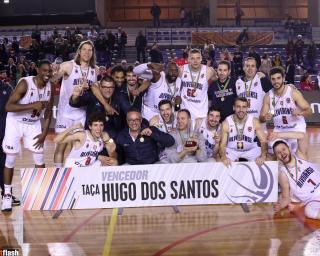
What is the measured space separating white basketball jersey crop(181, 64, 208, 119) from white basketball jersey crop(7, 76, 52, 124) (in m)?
1.78

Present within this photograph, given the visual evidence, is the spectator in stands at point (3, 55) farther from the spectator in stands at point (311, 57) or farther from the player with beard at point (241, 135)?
the player with beard at point (241, 135)

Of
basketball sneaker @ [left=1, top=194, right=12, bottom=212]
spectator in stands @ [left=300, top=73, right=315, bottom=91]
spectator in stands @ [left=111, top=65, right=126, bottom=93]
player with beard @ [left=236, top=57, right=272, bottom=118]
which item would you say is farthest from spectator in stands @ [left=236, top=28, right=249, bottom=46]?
basketball sneaker @ [left=1, top=194, right=12, bottom=212]

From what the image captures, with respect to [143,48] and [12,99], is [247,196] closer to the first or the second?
[12,99]

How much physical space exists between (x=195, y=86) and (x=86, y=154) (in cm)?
173

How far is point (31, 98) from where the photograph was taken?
6.34m

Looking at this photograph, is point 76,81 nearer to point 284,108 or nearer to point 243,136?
point 243,136

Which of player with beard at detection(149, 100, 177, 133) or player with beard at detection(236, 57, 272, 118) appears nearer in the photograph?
player with beard at detection(149, 100, 177, 133)

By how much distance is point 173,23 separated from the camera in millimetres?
29203

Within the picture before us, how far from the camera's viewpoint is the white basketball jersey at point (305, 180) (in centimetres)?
591

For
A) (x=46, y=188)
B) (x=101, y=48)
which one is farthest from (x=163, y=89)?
(x=101, y=48)

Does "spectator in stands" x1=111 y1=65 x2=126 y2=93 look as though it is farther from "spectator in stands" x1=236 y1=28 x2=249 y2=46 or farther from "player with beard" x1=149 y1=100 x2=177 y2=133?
"spectator in stands" x1=236 y1=28 x2=249 y2=46

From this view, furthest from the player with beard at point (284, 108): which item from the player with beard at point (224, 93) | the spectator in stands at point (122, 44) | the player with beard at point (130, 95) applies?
the spectator in stands at point (122, 44)

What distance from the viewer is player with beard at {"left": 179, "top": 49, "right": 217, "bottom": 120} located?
707 centimetres

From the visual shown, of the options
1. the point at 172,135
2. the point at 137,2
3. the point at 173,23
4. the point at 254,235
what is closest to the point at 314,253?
the point at 254,235
